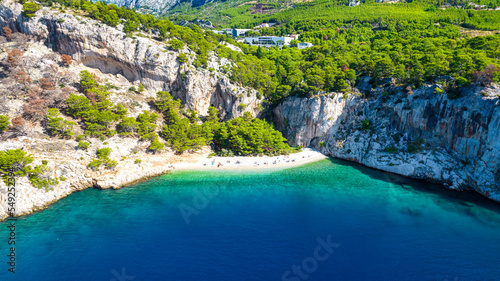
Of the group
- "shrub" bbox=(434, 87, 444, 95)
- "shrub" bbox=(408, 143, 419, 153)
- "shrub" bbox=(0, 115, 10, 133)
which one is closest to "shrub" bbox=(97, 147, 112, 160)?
"shrub" bbox=(0, 115, 10, 133)

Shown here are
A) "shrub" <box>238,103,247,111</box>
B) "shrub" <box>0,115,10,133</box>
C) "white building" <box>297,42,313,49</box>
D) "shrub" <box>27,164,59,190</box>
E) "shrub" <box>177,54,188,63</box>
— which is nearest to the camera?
"shrub" <box>27,164,59,190</box>

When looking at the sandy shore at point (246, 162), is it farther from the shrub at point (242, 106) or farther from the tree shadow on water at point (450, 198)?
the shrub at point (242, 106)

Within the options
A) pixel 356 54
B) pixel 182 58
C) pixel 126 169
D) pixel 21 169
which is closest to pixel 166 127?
pixel 126 169

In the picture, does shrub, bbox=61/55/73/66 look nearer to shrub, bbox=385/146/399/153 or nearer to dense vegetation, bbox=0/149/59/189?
dense vegetation, bbox=0/149/59/189

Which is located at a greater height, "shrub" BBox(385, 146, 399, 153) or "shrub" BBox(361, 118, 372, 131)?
"shrub" BBox(361, 118, 372, 131)

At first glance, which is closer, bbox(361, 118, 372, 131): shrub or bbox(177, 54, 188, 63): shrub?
bbox(361, 118, 372, 131): shrub

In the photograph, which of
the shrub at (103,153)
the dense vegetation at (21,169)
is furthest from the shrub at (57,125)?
the dense vegetation at (21,169)
